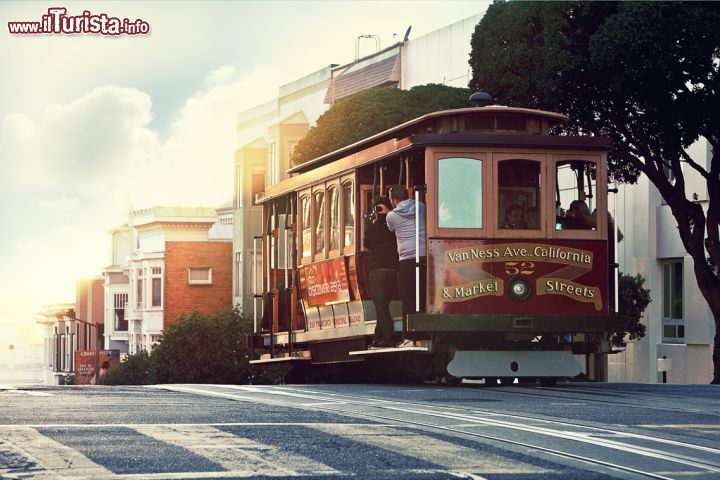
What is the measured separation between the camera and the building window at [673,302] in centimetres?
4119

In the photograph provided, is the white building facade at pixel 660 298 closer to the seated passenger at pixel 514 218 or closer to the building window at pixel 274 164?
the seated passenger at pixel 514 218

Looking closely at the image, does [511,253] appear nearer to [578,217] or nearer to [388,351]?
[578,217]

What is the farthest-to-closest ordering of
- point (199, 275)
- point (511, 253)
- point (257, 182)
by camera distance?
1. point (199, 275)
2. point (257, 182)
3. point (511, 253)

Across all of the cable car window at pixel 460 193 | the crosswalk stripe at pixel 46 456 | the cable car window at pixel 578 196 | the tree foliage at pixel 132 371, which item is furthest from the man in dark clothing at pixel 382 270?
the tree foliage at pixel 132 371

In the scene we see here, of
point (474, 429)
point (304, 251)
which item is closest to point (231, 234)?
point (304, 251)

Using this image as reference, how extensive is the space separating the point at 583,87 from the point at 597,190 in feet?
36.5

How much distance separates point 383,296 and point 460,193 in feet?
5.54

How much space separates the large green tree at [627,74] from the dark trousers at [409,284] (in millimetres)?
11317

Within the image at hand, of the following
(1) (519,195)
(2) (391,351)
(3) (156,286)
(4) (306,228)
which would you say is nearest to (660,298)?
(4) (306,228)

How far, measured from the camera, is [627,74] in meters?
29.5

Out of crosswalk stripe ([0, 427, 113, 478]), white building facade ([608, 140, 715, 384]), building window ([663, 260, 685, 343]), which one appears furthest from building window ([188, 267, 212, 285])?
crosswalk stripe ([0, 427, 113, 478])

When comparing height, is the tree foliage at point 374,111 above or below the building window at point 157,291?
above

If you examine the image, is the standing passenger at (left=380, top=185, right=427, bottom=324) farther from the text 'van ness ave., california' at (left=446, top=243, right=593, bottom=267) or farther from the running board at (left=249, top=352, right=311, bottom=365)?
the running board at (left=249, top=352, right=311, bottom=365)

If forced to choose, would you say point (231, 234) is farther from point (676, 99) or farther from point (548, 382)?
point (548, 382)
